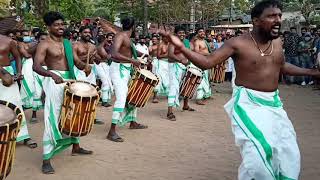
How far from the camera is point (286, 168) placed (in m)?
3.70

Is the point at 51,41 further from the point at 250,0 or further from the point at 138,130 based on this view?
the point at 250,0

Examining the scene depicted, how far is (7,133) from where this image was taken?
389 centimetres

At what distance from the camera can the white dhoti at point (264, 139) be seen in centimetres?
367

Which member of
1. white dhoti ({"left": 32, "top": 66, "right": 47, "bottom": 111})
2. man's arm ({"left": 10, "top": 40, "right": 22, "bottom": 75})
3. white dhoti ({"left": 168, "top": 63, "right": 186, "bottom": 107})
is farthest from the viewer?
white dhoti ({"left": 168, "top": 63, "right": 186, "bottom": 107})

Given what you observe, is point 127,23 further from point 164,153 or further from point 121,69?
point 164,153

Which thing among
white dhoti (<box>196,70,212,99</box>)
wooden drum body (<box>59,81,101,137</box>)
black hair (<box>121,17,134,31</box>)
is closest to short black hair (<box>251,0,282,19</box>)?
wooden drum body (<box>59,81,101,137</box>)

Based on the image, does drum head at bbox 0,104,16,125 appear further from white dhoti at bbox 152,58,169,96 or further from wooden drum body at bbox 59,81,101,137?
white dhoti at bbox 152,58,169,96

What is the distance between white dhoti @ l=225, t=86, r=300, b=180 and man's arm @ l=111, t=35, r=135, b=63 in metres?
3.29

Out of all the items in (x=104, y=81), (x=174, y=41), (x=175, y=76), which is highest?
(x=174, y=41)

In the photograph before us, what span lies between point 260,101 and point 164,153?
278 centimetres

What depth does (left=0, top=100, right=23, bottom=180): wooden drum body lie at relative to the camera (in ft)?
12.7

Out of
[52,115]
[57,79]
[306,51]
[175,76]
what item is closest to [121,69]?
[52,115]

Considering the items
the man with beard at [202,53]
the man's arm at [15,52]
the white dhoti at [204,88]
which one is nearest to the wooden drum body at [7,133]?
the man's arm at [15,52]

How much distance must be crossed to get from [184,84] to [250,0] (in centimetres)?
2162
